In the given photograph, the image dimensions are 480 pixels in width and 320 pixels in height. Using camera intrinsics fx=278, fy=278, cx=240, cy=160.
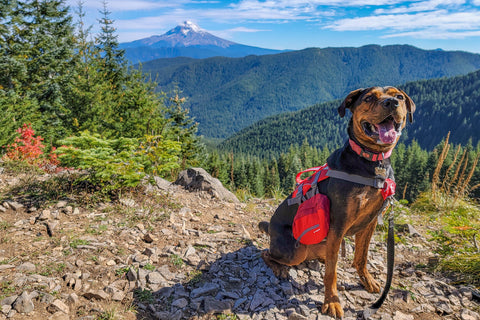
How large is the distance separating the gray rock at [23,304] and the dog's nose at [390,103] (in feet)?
12.7

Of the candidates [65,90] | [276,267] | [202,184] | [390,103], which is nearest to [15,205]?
[202,184]

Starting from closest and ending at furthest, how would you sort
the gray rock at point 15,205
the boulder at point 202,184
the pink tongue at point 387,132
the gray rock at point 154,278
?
the pink tongue at point 387,132 → the gray rock at point 154,278 → the gray rock at point 15,205 → the boulder at point 202,184

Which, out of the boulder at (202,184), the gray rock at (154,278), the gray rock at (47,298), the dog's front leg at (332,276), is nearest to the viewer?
the gray rock at (47,298)

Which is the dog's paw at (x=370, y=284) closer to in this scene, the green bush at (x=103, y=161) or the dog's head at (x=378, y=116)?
the dog's head at (x=378, y=116)

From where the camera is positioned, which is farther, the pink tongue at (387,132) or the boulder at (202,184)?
the boulder at (202,184)

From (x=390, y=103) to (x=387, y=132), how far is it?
0.88 ft

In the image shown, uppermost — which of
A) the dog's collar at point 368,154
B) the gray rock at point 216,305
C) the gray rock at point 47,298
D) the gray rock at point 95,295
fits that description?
the dog's collar at point 368,154

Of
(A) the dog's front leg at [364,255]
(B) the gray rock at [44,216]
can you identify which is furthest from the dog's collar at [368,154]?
(B) the gray rock at [44,216]

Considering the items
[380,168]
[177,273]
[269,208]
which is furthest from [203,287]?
[269,208]

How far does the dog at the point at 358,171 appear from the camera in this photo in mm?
2604

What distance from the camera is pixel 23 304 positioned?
8.91ft

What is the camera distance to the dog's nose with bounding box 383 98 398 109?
96.3 inches

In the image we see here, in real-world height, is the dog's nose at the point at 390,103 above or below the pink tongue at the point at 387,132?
above

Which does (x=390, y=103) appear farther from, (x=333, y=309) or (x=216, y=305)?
(x=216, y=305)
